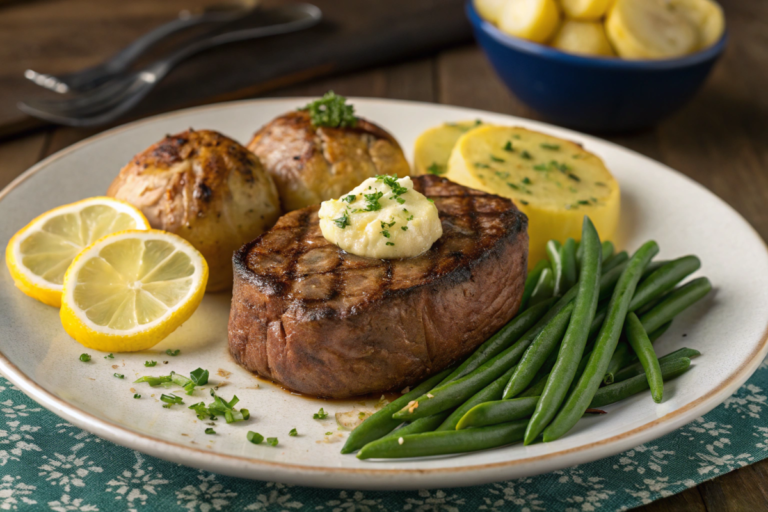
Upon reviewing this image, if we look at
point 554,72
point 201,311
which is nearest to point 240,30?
point 554,72

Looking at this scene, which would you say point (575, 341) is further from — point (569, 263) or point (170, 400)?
point (170, 400)

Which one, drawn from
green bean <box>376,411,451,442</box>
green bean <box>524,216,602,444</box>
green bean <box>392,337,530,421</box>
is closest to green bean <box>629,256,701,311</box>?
green bean <box>524,216,602,444</box>

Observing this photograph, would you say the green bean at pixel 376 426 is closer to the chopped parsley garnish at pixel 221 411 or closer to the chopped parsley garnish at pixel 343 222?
the chopped parsley garnish at pixel 221 411

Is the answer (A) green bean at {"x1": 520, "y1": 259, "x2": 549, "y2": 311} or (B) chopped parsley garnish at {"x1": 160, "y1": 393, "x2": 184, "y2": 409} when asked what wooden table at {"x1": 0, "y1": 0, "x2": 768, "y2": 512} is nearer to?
(A) green bean at {"x1": 520, "y1": 259, "x2": 549, "y2": 311}

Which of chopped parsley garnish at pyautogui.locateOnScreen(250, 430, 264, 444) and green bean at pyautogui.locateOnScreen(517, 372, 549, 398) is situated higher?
chopped parsley garnish at pyautogui.locateOnScreen(250, 430, 264, 444)

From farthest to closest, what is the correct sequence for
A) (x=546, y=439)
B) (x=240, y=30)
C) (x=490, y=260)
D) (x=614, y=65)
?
(x=240, y=30) → (x=614, y=65) → (x=490, y=260) → (x=546, y=439)

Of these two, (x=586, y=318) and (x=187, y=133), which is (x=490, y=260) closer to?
(x=586, y=318)
